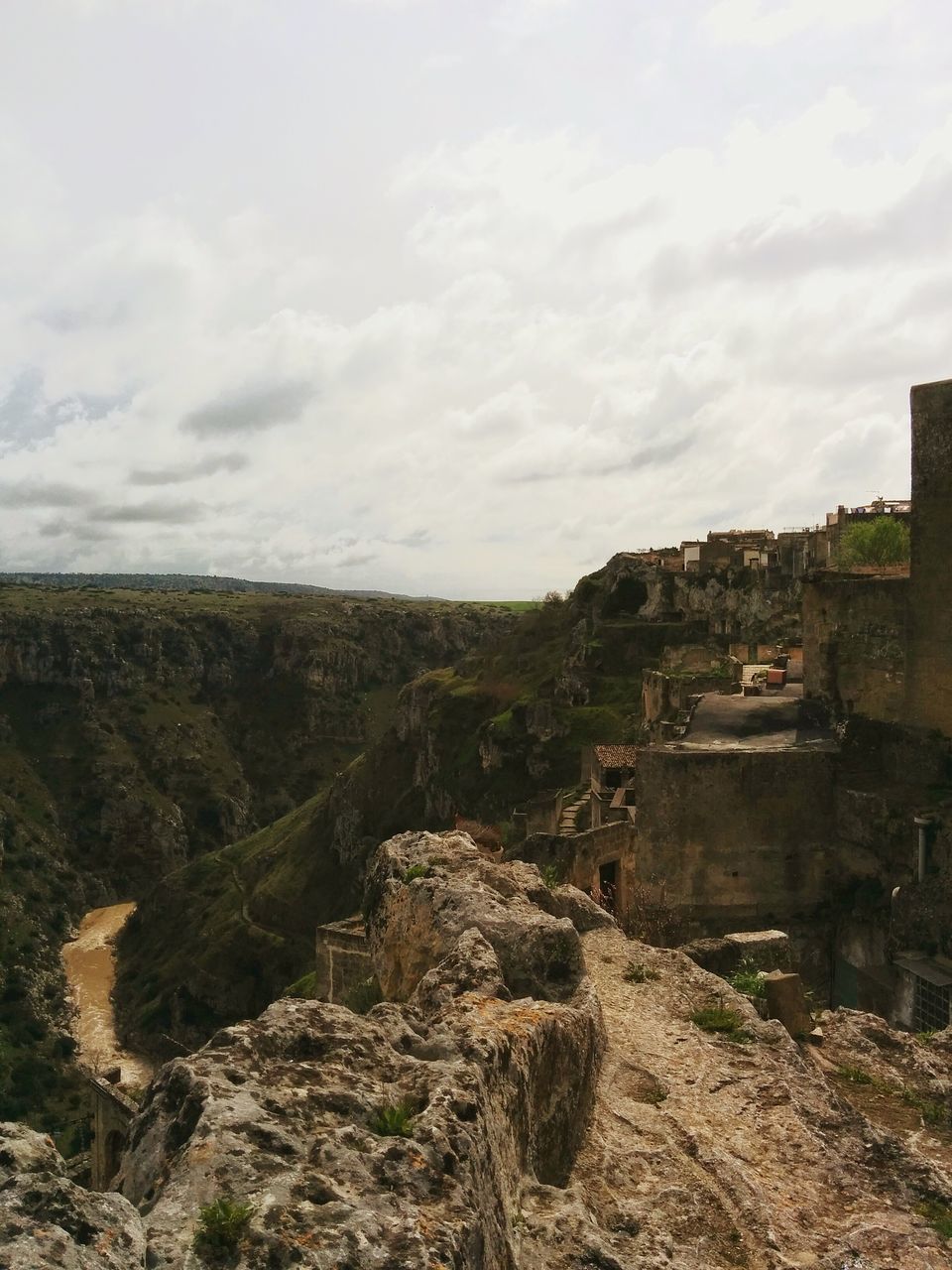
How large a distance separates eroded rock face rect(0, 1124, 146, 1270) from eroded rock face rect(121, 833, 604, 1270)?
193 millimetres

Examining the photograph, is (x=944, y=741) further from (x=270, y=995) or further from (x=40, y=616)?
(x=40, y=616)

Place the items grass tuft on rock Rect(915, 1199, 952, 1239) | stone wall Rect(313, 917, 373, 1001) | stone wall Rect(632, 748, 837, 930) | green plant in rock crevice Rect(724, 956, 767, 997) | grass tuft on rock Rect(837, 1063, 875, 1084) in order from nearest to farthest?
grass tuft on rock Rect(915, 1199, 952, 1239) → grass tuft on rock Rect(837, 1063, 875, 1084) → green plant in rock crevice Rect(724, 956, 767, 997) → stone wall Rect(632, 748, 837, 930) → stone wall Rect(313, 917, 373, 1001)

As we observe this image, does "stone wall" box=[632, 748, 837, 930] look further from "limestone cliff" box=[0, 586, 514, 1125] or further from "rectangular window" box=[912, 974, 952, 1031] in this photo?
"limestone cliff" box=[0, 586, 514, 1125]

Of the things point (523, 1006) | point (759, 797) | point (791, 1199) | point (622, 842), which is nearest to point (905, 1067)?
point (791, 1199)

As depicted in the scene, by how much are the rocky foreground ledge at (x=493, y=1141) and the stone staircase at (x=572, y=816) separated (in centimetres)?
2278

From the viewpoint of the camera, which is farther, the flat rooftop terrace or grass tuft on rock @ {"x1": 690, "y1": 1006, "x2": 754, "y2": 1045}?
the flat rooftop terrace

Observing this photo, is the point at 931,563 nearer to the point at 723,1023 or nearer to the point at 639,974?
the point at 639,974

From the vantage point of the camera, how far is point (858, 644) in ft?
70.0

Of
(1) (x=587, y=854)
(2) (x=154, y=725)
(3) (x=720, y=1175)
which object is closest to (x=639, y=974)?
(3) (x=720, y=1175)

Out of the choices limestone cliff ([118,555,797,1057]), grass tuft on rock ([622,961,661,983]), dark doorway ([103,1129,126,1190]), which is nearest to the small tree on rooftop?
limestone cliff ([118,555,797,1057])

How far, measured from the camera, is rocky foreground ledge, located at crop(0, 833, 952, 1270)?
159 inches

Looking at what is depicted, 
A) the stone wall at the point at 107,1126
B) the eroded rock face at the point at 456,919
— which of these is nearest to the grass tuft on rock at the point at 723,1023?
the eroded rock face at the point at 456,919

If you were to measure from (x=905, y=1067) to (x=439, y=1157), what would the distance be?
7068 millimetres

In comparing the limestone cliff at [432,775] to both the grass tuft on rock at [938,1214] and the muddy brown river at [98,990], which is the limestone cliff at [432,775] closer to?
the muddy brown river at [98,990]
